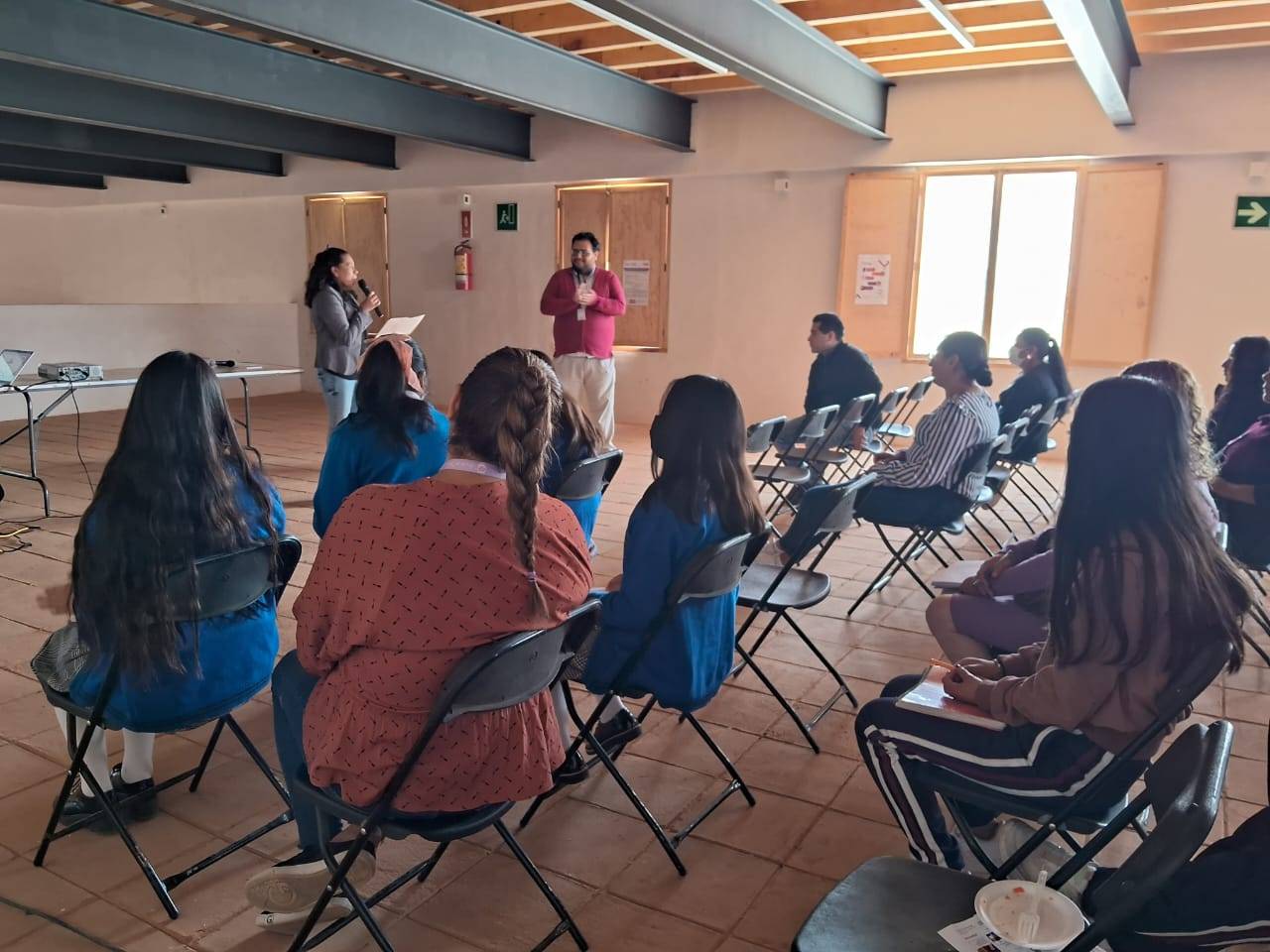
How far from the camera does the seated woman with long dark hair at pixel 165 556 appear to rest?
2.00m

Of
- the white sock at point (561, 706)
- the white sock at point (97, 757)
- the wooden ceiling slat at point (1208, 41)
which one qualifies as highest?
the wooden ceiling slat at point (1208, 41)

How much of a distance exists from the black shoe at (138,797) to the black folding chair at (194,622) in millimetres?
32

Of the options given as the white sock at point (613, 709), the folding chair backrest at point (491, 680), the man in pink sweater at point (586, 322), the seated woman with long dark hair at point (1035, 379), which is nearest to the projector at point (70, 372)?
the man in pink sweater at point (586, 322)

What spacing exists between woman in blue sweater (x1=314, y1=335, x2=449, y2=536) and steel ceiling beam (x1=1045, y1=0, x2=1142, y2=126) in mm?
3284

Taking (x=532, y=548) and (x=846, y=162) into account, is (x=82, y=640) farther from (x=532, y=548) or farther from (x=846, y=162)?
(x=846, y=162)

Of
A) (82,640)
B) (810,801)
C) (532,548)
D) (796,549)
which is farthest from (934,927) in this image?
(82,640)

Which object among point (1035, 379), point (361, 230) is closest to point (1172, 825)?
point (1035, 379)

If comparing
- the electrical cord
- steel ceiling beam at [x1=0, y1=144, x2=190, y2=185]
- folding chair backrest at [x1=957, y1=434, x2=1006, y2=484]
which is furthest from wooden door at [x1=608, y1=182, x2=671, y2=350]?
the electrical cord

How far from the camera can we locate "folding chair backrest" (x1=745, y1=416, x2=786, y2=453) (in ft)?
15.3

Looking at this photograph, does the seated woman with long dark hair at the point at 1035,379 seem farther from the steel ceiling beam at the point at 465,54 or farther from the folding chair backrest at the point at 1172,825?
the folding chair backrest at the point at 1172,825

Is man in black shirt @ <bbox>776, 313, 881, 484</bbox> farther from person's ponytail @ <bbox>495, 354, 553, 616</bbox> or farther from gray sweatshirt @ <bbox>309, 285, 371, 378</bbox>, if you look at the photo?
person's ponytail @ <bbox>495, 354, 553, 616</bbox>

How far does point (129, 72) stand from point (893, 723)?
5.41 metres

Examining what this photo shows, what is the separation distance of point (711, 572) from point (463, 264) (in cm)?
845

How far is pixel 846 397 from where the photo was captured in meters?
5.82
